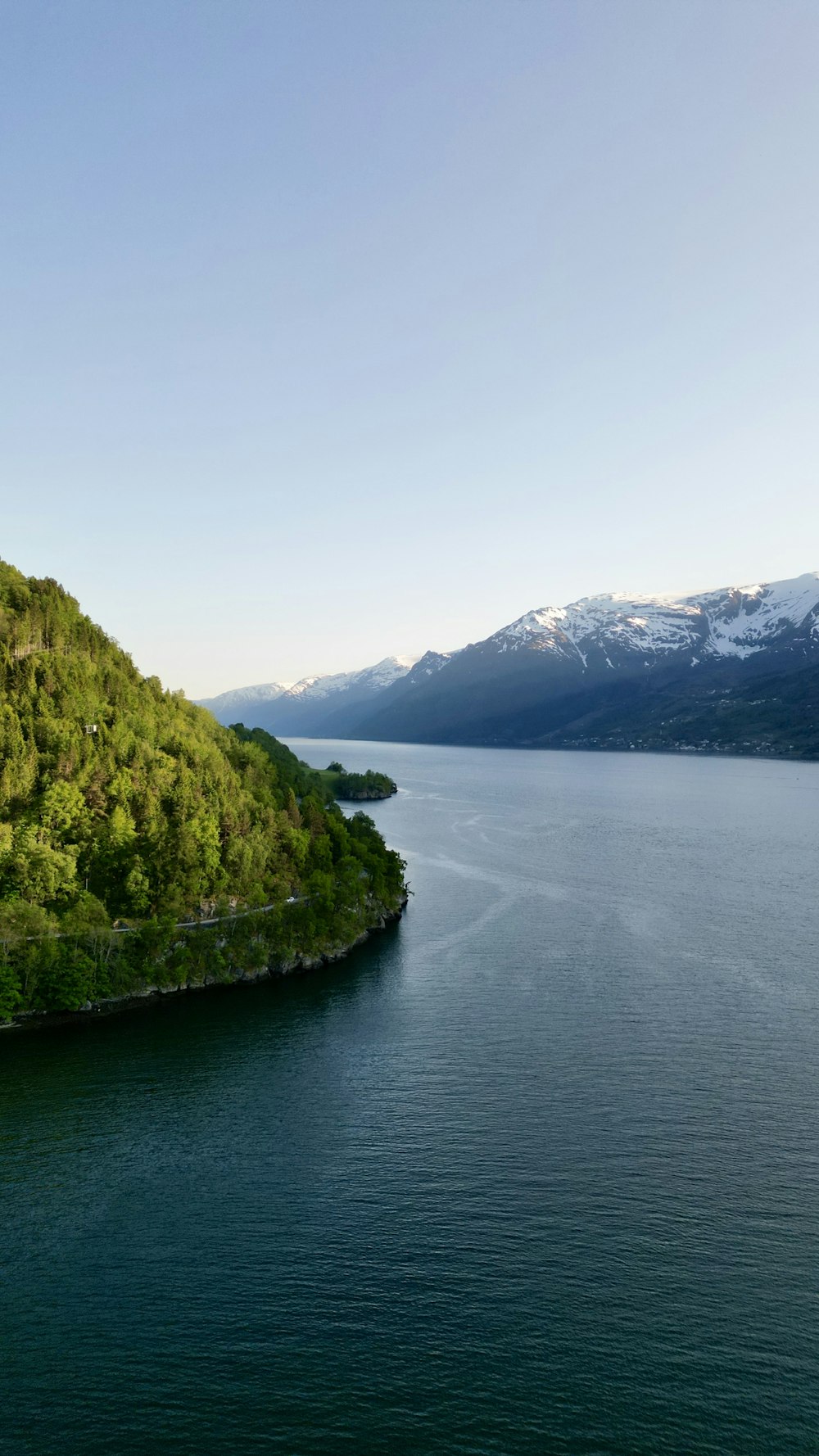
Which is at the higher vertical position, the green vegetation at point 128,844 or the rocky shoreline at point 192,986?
the green vegetation at point 128,844

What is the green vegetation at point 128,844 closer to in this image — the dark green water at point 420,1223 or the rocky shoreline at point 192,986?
the rocky shoreline at point 192,986

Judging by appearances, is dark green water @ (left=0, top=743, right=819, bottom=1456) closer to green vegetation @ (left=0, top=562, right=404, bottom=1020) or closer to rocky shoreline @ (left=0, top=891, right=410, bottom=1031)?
rocky shoreline @ (left=0, top=891, right=410, bottom=1031)

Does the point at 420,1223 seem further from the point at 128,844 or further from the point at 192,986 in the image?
the point at 128,844

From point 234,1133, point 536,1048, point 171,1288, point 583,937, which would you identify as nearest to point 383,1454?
point 171,1288

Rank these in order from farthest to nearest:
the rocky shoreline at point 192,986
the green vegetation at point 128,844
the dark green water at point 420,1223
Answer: the green vegetation at point 128,844 < the rocky shoreline at point 192,986 < the dark green water at point 420,1223

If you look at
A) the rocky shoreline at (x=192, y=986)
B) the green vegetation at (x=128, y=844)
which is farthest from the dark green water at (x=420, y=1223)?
the green vegetation at (x=128, y=844)

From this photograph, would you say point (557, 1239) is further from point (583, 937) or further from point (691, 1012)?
point (583, 937)

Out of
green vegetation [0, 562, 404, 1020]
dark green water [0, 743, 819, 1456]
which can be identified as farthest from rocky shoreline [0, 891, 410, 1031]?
dark green water [0, 743, 819, 1456]

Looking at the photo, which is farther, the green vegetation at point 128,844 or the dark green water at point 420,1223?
the green vegetation at point 128,844
